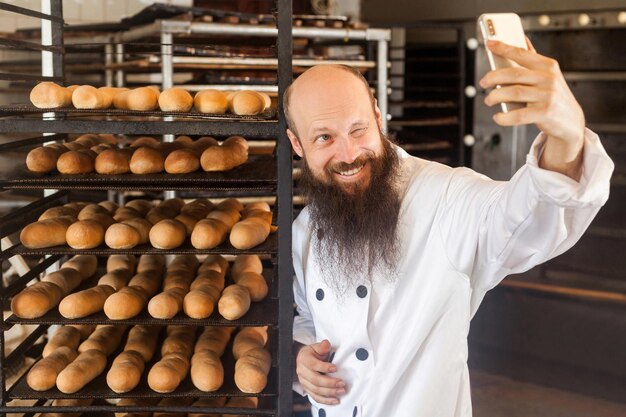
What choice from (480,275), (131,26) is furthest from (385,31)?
(480,275)

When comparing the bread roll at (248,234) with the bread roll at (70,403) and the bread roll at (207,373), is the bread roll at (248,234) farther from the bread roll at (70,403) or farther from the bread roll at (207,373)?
the bread roll at (70,403)

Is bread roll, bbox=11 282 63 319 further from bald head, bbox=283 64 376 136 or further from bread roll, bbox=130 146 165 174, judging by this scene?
bald head, bbox=283 64 376 136

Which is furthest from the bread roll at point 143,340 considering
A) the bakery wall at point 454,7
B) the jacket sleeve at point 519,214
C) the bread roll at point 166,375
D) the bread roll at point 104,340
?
the bakery wall at point 454,7

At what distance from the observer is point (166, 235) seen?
207 centimetres

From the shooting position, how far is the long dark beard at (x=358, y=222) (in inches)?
74.5

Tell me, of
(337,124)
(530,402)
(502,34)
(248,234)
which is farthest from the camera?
(530,402)

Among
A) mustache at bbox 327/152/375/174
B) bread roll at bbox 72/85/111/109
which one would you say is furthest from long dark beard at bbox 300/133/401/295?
bread roll at bbox 72/85/111/109

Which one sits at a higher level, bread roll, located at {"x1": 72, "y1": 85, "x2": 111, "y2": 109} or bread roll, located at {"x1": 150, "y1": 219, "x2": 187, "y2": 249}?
Answer: bread roll, located at {"x1": 72, "y1": 85, "x2": 111, "y2": 109}

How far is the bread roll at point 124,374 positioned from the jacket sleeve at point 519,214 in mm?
874

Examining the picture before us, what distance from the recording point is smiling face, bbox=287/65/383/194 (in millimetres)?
1853

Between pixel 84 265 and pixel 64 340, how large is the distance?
0.90 feet

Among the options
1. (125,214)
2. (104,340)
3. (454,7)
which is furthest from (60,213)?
(454,7)

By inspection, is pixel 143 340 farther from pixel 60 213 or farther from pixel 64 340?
pixel 60 213

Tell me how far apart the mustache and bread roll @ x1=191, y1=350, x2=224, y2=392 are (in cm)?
62
